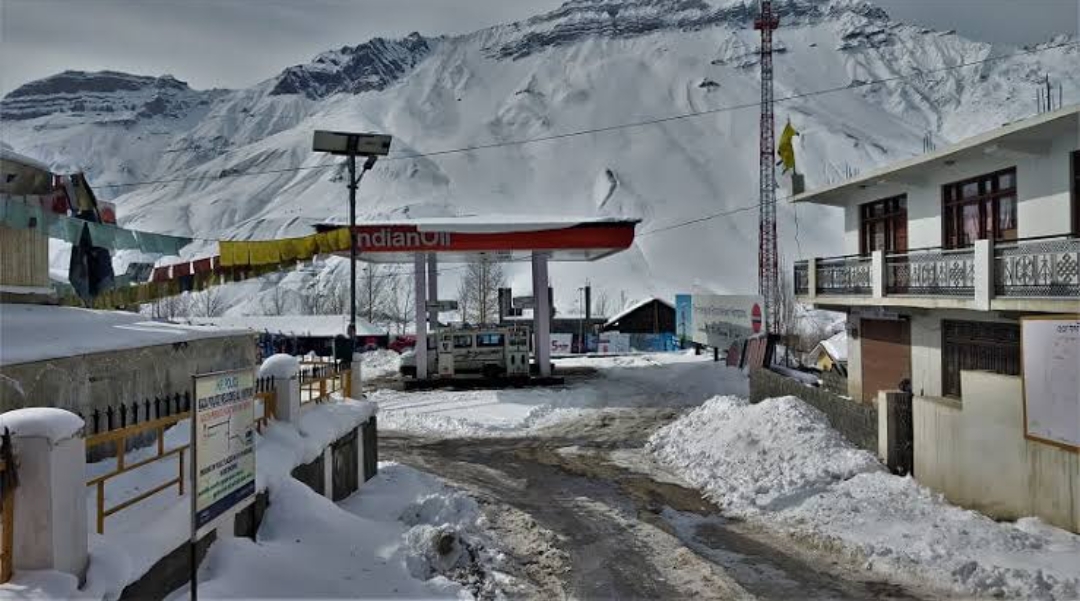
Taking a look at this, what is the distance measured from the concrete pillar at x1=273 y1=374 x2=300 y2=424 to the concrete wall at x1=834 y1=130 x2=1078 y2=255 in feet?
44.1

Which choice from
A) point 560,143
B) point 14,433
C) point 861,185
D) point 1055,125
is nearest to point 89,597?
point 14,433

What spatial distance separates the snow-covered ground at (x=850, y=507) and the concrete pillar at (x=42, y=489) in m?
9.59

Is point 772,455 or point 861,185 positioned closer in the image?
point 772,455

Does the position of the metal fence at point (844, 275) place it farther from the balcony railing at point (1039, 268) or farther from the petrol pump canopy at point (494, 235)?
the petrol pump canopy at point (494, 235)

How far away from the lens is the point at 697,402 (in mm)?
28938

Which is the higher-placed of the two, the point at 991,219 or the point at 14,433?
the point at 991,219

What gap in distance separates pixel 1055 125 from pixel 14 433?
1598 cm

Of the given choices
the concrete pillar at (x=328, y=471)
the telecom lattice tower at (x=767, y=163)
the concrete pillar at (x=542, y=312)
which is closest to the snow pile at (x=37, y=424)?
the concrete pillar at (x=328, y=471)

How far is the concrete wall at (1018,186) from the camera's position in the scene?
14.6m

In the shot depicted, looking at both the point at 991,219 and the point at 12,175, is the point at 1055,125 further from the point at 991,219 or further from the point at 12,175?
the point at 12,175

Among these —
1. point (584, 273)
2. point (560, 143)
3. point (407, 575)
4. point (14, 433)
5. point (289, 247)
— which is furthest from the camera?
point (560, 143)

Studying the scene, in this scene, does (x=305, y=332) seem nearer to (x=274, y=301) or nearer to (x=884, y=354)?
(x=884, y=354)

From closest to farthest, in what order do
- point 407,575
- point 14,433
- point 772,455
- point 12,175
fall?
point 14,433 → point 407,575 → point 12,175 → point 772,455

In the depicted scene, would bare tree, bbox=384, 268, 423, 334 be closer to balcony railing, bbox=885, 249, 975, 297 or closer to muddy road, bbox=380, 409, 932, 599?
muddy road, bbox=380, 409, 932, 599
